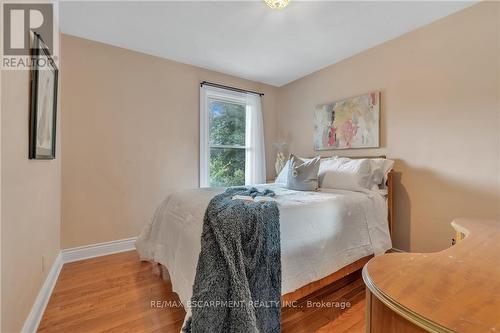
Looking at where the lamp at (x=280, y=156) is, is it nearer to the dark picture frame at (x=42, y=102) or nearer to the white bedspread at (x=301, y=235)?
the white bedspread at (x=301, y=235)

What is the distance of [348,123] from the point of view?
3.01 meters

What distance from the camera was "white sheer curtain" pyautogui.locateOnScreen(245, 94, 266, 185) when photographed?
3.89m

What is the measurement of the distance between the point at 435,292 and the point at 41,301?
2.33 m

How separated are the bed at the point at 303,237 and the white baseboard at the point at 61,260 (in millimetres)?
707

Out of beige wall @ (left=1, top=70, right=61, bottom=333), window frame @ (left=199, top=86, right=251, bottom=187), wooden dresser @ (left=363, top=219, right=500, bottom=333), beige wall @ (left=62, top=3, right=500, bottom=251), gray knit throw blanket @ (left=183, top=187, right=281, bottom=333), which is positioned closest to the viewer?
wooden dresser @ (left=363, top=219, right=500, bottom=333)

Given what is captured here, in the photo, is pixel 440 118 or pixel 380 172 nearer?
pixel 440 118

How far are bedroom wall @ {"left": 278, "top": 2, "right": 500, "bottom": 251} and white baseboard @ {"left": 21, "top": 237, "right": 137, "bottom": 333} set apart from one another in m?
3.23

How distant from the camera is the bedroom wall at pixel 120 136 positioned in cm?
256

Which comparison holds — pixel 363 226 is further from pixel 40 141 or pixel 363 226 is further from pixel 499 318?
pixel 40 141

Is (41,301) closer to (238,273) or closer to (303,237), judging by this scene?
(238,273)

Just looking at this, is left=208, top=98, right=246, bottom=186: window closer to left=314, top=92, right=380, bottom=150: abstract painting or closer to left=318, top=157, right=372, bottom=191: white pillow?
left=314, top=92, right=380, bottom=150: abstract painting

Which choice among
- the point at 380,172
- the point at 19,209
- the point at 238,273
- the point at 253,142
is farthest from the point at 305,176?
the point at 19,209

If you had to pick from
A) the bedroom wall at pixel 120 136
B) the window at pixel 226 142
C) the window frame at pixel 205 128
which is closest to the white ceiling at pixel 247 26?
the bedroom wall at pixel 120 136

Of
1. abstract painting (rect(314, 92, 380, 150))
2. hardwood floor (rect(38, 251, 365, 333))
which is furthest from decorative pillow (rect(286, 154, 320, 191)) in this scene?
hardwood floor (rect(38, 251, 365, 333))
